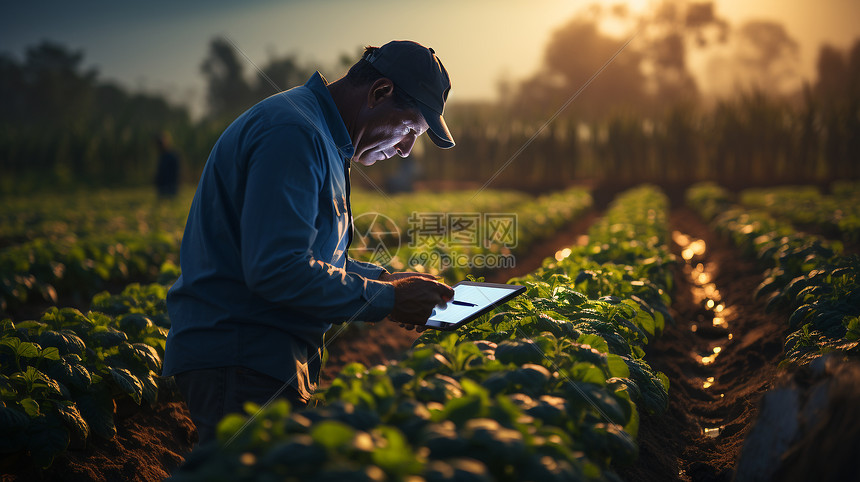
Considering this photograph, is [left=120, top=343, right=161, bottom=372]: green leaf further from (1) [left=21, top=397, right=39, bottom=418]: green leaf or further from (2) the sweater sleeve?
(2) the sweater sleeve

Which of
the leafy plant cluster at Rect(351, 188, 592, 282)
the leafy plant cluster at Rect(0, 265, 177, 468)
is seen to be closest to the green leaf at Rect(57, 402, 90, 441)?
the leafy plant cluster at Rect(0, 265, 177, 468)

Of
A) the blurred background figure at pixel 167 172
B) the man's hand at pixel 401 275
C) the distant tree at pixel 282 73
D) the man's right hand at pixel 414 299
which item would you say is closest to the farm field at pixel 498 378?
the man's right hand at pixel 414 299

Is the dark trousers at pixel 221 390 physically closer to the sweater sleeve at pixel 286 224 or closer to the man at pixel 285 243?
the man at pixel 285 243

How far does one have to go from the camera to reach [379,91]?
7.23 ft

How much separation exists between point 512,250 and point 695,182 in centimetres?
2022

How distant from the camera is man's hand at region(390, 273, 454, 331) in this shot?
2.11m

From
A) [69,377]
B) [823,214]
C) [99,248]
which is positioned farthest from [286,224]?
[823,214]

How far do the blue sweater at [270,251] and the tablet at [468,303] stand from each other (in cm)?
Result: 31

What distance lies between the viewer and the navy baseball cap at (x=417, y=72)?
7.13 feet

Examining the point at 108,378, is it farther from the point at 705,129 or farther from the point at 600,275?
the point at 705,129

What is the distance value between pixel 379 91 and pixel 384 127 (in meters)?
0.16

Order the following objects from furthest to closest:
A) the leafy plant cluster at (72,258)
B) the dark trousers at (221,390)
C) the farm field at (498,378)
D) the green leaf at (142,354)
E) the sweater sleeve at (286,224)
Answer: the leafy plant cluster at (72,258) → the green leaf at (142,354) → the dark trousers at (221,390) → the sweater sleeve at (286,224) → the farm field at (498,378)

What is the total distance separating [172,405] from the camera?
151 inches

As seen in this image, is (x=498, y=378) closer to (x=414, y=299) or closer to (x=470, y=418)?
(x=470, y=418)
